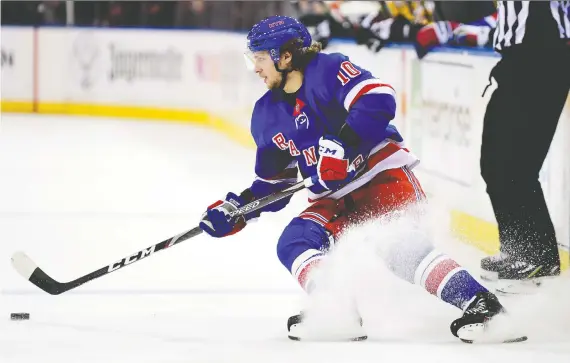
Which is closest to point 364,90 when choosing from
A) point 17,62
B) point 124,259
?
point 124,259

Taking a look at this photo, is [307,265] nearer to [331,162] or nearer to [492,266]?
[331,162]

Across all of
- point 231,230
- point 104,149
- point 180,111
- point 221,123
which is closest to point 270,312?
point 231,230

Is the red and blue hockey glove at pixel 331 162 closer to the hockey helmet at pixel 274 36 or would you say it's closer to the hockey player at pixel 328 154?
the hockey player at pixel 328 154

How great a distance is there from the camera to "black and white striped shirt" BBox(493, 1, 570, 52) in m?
4.07

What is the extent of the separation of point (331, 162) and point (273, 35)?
417mm

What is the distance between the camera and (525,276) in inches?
157

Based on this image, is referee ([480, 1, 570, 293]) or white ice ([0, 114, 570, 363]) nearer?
white ice ([0, 114, 570, 363])

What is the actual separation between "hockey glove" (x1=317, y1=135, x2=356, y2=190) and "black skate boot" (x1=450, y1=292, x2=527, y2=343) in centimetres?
51

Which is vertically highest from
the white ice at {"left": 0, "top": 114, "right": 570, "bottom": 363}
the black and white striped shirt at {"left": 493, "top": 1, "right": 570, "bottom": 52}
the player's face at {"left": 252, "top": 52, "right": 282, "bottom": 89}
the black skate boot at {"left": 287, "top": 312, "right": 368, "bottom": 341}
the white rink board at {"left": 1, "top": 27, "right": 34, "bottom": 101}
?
the black and white striped shirt at {"left": 493, "top": 1, "right": 570, "bottom": 52}

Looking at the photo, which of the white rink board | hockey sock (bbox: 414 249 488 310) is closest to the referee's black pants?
hockey sock (bbox: 414 249 488 310)

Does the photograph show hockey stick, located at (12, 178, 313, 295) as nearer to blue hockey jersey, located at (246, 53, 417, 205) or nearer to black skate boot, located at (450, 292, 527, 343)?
blue hockey jersey, located at (246, 53, 417, 205)

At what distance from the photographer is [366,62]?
281 inches

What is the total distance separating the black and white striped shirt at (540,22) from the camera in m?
4.07

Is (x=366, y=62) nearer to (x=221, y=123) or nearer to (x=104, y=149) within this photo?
(x=104, y=149)
